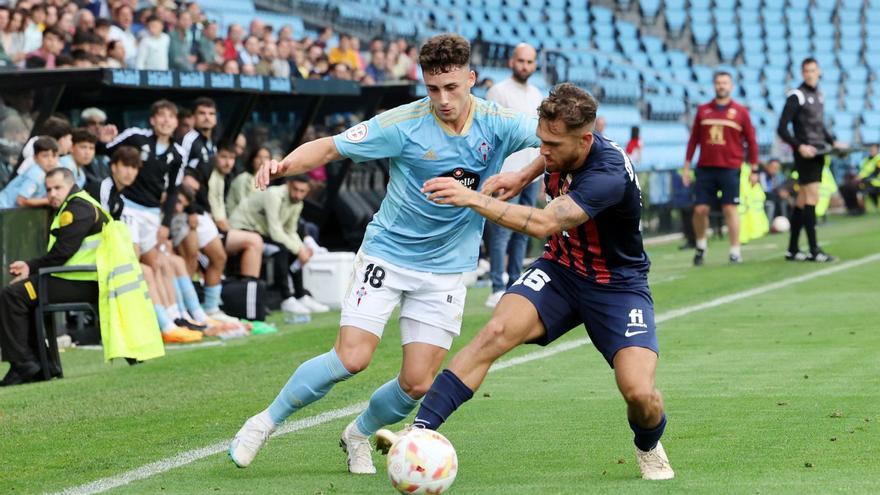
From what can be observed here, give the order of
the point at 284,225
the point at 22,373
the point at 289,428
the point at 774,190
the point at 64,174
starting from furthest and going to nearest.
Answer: the point at 774,190 → the point at 284,225 → the point at 64,174 → the point at 22,373 → the point at 289,428

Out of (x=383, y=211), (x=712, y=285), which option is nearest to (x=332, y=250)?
(x=712, y=285)

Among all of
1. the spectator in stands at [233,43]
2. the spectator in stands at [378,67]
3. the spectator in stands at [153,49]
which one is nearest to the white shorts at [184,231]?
the spectator in stands at [153,49]

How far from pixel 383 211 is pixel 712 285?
919 cm

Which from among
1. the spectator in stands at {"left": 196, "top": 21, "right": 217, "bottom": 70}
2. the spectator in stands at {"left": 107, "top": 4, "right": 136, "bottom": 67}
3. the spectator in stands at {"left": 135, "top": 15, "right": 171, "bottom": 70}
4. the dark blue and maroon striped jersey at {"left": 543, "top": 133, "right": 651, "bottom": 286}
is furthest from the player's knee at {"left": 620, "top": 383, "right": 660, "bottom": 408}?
the spectator in stands at {"left": 196, "top": 21, "right": 217, "bottom": 70}

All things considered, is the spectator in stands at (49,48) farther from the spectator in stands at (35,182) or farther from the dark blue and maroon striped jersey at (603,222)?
the dark blue and maroon striped jersey at (603,222)

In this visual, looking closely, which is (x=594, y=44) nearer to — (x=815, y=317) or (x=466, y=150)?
(x=815, y=317)

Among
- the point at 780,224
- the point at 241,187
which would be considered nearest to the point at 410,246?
the point at 241,187

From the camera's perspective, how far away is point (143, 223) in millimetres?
12672

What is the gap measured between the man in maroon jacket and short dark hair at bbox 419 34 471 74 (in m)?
11.6

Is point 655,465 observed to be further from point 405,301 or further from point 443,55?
point 443,55

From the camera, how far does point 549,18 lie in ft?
118

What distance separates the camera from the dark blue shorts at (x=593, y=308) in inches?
242

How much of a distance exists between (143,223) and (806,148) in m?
8.41

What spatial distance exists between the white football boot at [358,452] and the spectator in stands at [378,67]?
15990 mm
